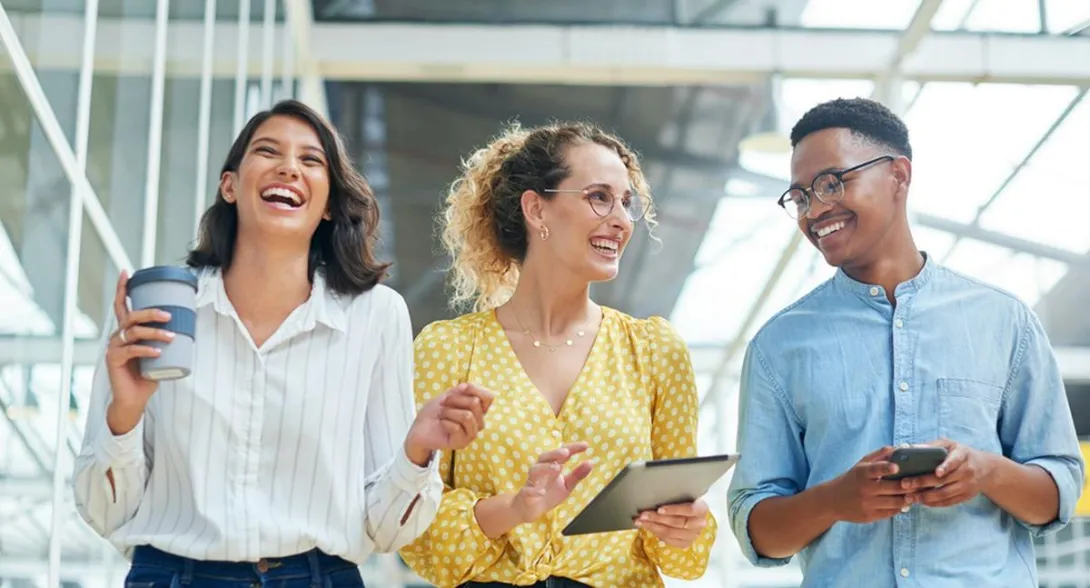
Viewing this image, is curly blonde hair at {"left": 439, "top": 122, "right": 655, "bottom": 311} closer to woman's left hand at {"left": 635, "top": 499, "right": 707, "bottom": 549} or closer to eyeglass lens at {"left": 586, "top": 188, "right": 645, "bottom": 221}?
eyeglass lens at {"left": 586, "top": 188, "right": 645, "bottom": 221}

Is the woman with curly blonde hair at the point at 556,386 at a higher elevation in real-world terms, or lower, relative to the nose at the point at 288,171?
lower

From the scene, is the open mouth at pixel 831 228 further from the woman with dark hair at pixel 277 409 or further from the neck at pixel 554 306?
the woman with dark hair at pixel 277 409

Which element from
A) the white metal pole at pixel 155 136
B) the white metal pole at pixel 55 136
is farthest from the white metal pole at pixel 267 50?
the white metal pole at pixel 55 136

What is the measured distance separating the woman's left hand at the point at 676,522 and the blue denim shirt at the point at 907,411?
0.16 metres

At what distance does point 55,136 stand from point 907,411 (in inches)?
85.5

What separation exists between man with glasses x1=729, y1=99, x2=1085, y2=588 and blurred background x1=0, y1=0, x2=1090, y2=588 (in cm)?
133

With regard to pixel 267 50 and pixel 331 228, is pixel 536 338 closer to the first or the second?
pixel 331 228

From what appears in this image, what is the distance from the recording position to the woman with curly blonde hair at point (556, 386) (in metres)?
3.17

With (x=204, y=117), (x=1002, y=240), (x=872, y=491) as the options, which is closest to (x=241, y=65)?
(x=204, y=117)

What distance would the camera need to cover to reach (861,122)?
325cm

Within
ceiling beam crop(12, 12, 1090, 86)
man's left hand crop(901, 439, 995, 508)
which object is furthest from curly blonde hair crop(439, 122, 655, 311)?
ceiling beam crop(12, 12, 1090, 86)

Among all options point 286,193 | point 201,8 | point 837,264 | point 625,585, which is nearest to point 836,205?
point 837,264

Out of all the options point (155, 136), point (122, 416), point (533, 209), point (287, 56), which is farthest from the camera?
point (287, 56)

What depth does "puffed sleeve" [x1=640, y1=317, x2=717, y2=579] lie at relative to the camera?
10.6 ft
